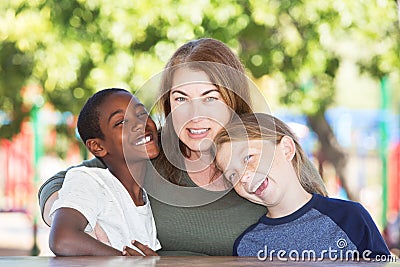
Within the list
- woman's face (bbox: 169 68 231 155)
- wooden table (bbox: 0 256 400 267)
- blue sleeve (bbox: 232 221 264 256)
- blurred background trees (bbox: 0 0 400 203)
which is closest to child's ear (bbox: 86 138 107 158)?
woman's face (bbox: 169 68 231 155)

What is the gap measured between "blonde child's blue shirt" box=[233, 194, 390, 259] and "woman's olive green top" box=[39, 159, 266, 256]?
125 millimetres

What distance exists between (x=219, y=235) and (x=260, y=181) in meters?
0.30

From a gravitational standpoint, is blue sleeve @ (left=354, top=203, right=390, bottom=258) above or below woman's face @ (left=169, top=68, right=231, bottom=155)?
below

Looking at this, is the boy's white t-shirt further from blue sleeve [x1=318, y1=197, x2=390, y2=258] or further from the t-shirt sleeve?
blue sleeve [x1=318, y1=197, x2=390, y2=258]

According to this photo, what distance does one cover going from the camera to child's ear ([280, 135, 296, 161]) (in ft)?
7.59

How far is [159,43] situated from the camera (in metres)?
5.48

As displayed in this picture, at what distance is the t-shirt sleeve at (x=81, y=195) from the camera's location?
79.4 inches

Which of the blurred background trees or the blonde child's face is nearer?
the blonde child's face

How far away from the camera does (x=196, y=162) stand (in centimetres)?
249

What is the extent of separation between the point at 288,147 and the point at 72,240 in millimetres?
711

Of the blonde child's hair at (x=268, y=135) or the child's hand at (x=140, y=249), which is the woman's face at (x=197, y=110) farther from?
the child's hand at (x=140, y=249)

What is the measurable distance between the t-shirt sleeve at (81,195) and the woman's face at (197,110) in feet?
1.12

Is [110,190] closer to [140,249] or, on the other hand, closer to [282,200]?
[140,249]

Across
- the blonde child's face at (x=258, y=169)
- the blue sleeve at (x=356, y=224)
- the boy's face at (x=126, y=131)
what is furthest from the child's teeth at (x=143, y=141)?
the blue sleeve at (x=356, y=224)
